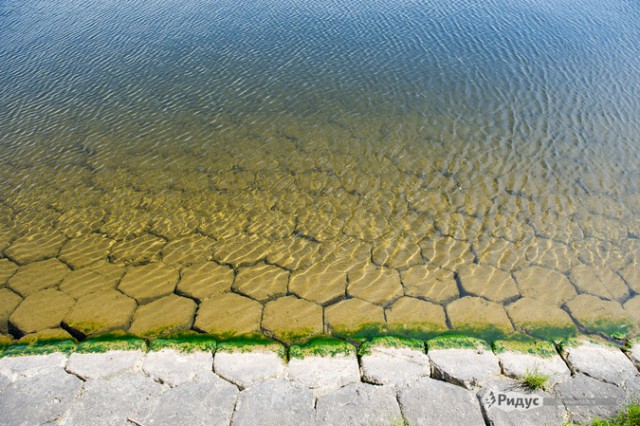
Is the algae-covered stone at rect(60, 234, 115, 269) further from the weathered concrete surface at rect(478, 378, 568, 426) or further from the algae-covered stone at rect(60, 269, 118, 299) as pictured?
the weathered concrete surface at rect(478, 378, 568, 426)

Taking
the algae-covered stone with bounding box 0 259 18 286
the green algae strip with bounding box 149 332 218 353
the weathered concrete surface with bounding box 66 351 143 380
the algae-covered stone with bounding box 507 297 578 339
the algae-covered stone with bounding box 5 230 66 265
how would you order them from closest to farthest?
the weathered concrete surface with bounding box 66 351 143 380 → the green algae strip with bounding box 149 332 218 353 → the algae-covered stone with bounding box 507 297 578 339 → the algae-covered stone with bounding box 0 259 18 286 → the algae-covered stone with bounding box 5 230 66 265

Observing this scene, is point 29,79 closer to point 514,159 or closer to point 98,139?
point 98,139

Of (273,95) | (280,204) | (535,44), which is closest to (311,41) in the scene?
(273,95)

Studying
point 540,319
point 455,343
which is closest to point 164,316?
point 455,343

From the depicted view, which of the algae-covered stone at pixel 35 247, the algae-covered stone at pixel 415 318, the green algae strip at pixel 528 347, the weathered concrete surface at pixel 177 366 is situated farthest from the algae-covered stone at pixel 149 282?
the green algae strip at pixel 528 347

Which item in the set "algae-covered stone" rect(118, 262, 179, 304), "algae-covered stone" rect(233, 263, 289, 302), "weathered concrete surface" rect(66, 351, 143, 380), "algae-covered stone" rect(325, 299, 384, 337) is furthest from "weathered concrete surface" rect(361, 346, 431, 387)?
"algae-covered stone" rect(118, 262, 179, 304)

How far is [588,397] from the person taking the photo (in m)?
3.76

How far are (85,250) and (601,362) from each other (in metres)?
6.49

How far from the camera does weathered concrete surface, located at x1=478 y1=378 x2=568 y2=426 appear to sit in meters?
3.58

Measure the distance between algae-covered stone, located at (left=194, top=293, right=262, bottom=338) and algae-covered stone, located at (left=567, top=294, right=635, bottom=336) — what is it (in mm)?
3699

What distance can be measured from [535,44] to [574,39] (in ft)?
3.88

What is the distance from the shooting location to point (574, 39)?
11.2 m

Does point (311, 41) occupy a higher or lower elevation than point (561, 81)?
lower

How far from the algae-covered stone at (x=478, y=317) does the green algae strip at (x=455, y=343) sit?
150 mm
